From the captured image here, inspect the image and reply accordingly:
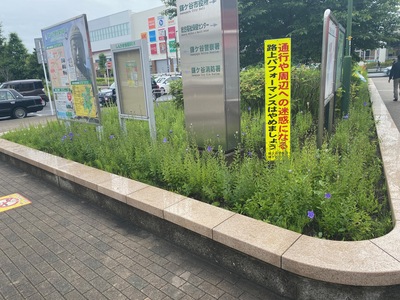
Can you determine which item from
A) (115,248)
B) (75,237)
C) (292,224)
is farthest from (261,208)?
(75,237)

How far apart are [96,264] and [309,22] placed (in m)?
12.4

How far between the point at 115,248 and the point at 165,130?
328cm

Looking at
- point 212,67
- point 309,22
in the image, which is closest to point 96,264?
point 212,67

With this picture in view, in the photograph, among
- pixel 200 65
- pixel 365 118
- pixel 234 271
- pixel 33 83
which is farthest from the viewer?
pixel 33 83

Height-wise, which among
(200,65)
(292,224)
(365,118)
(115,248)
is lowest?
(115,248)

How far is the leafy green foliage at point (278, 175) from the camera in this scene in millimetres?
2861

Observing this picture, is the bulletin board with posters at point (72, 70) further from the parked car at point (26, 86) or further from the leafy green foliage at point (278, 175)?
the parked car at point (26, 86)


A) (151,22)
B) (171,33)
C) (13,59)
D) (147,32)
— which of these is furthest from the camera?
(147,32)

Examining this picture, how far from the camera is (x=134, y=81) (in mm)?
5539

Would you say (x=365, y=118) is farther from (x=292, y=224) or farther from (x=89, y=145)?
(x=89, y=145)

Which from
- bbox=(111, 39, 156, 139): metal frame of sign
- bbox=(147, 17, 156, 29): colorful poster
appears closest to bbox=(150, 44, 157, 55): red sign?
bbox=(147, 17, 156, 29): colorful poster

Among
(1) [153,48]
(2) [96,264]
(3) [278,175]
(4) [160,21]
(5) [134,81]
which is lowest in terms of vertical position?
(2) [96,264]

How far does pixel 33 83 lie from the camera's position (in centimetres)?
Answer: 1944

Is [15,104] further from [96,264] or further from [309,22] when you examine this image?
[96,264]
